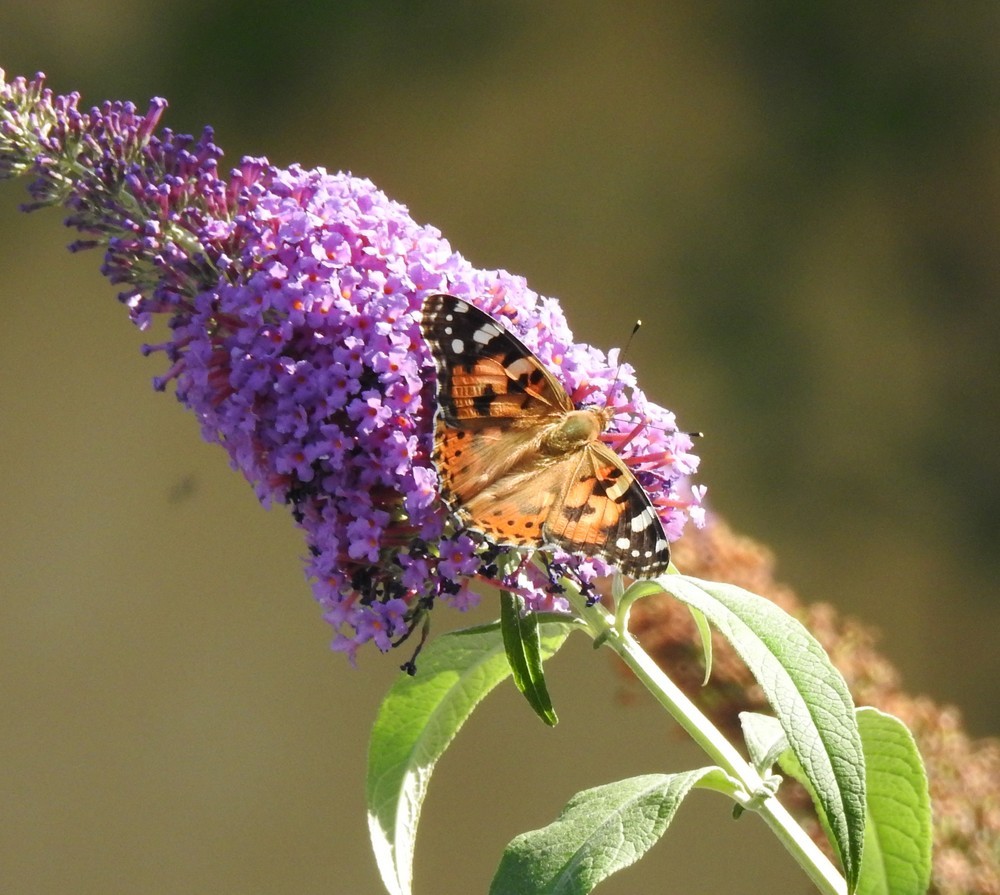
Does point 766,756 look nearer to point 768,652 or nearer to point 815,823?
point 768,652

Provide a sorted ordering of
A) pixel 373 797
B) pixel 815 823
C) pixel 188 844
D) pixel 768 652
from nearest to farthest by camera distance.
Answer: pixel 768 652 → pixel 373 797 → pixel 815 823 → pixel 188 844

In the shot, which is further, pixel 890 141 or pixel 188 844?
pixel 890 141

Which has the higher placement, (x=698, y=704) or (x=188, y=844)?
(x=188, y=844)

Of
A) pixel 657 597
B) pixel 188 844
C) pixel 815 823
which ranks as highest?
pixel 188 844

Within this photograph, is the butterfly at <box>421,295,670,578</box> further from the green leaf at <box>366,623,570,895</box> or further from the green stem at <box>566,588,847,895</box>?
the green leaf at <box>366,623,570,895</box>

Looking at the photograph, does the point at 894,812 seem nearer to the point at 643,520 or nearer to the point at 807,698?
the point at 807,698

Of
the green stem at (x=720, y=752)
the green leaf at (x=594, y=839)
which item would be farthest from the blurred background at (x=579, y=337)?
the green leaf at (x=594, y=839)

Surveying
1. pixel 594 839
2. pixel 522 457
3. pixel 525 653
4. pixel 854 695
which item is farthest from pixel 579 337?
pixel 594 839

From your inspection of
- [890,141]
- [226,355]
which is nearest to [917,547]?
[890,141]
